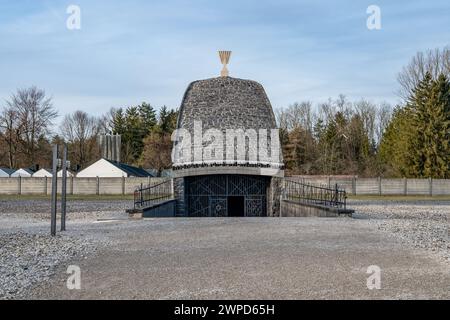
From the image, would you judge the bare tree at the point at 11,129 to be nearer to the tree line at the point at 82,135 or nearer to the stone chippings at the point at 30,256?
the tree line at the point at 82,135

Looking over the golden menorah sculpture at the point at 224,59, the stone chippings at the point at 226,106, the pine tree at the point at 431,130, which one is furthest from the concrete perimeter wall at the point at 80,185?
the pine tree at the point at 431,130

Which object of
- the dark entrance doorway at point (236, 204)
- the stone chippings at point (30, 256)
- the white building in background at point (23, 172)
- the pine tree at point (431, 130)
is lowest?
the dark entrance doorway at point (236, 204)

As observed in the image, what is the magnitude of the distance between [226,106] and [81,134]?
4665 centimetres

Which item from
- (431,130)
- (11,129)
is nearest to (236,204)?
(431,130)

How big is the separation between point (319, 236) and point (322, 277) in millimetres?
4582

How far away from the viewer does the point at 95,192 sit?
41531mm

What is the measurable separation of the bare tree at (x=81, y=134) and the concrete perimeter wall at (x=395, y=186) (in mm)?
37350

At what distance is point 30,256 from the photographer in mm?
8625

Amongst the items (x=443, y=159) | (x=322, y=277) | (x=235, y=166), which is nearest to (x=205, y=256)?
(x=322, y=277)

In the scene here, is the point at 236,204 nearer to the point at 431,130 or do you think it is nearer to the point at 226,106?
the point at 226,106

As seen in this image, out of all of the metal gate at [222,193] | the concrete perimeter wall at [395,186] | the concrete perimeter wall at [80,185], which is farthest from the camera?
the concrete perimeter wall at [395,186]

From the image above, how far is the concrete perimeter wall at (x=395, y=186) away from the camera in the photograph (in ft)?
136

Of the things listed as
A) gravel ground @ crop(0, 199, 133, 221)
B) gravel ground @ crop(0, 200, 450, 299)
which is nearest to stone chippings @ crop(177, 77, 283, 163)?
gravel ground @ crop(0, 199, 133, 221)

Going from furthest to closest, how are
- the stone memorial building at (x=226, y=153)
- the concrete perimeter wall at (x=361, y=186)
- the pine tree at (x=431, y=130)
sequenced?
1. the pine tree at (x=431, y=130)
2. the concrete perimeter wall at (x=361, y=186)
3. the stone memorial building at (x=226, y=153)
